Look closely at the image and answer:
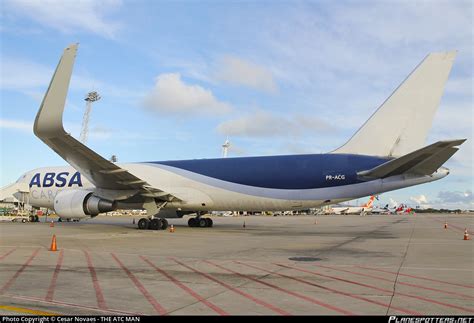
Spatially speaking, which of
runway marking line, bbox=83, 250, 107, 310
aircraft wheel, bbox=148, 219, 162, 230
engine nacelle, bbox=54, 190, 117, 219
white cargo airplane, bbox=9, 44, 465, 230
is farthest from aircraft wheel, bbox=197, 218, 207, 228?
runway marking line, bbox=83, 250, 107, 310

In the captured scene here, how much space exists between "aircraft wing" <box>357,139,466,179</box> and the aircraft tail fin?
5.79 ft

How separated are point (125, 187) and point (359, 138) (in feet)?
43.4

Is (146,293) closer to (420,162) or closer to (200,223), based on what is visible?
(420,162)

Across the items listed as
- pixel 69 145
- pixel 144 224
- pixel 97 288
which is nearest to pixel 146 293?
pixel 97 288

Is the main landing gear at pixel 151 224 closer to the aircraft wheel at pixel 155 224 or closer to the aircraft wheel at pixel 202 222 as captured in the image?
the aircraft wheel at pixel 155 224

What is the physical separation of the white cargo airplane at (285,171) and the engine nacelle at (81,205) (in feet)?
0.17

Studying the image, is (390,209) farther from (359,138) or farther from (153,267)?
(153,267)

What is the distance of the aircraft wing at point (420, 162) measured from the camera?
53.5 ft

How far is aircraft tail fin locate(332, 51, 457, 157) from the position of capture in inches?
795

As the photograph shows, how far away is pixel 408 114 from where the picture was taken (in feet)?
68.9

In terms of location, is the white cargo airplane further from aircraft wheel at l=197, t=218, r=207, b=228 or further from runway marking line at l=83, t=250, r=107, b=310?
runway marking line at l=83, t=250, r=107, b=310

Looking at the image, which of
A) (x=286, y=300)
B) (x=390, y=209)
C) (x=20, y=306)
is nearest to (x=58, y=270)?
(x=20, y=306)

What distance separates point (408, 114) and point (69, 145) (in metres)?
17.0

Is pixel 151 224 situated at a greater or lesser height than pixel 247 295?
greater
